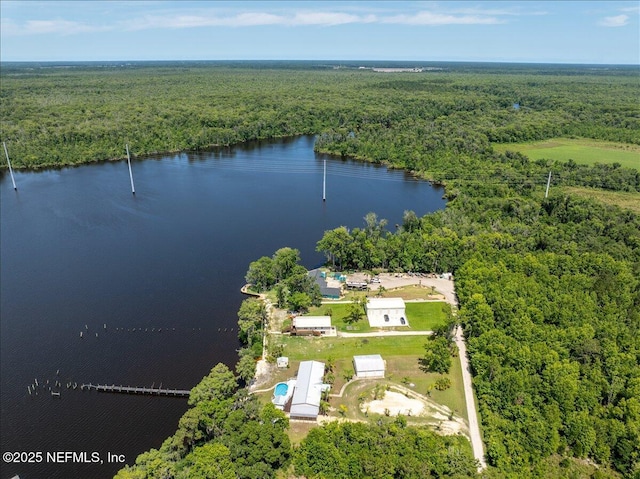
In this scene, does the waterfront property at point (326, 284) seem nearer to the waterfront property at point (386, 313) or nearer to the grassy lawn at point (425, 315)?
the waterfront property at point (386, 313)

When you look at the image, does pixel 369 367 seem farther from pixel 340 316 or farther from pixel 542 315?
pixel 542 315

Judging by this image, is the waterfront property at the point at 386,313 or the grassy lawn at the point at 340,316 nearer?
the grassy lawn at the point at 340,316

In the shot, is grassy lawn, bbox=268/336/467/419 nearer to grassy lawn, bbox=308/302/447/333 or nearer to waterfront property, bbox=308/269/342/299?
grassy lawn, bbox=308/302/447/333

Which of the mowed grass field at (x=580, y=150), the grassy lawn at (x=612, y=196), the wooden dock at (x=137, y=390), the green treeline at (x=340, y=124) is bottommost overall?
the wooden dock at (x=137, y=390)

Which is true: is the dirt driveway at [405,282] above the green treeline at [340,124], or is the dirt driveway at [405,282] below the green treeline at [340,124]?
below

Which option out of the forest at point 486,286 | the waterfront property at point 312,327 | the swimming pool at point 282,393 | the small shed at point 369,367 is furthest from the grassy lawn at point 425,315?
the swimming pool at point 282,393

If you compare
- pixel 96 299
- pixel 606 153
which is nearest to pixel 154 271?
pixel 96 299

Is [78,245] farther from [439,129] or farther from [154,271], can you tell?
[439,129]

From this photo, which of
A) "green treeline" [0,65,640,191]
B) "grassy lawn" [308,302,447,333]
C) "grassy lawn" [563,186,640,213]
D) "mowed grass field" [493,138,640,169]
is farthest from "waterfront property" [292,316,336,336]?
"mowed grass field" [493,138,640,169]
